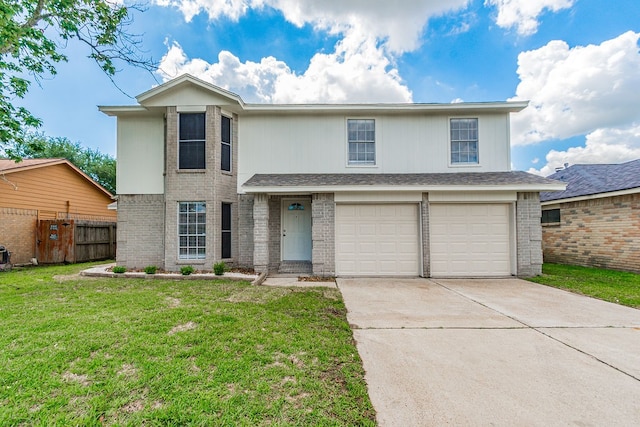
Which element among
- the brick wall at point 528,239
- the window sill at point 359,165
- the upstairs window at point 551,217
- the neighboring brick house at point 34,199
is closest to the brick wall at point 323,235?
the window sill at point 359,165

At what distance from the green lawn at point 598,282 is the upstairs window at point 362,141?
6306mm

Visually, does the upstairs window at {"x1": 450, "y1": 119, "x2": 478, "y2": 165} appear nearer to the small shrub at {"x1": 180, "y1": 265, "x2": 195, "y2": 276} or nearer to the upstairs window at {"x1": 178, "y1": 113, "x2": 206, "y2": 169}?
the upstairs window at {"x1": 178, "y1": 113, "x2": 206, "y2": 169}

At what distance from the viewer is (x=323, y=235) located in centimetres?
841

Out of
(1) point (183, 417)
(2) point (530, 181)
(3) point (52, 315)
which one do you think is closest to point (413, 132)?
(2) point (530, 181)

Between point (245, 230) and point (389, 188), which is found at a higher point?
point (389, 188)

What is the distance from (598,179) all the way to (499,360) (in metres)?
12.0

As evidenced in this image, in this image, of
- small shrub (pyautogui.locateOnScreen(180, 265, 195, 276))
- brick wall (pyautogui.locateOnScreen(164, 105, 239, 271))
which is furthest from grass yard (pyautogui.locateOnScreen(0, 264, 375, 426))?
brick wall (pyautogui.locateOnScreen(164, 105, 239, 271))

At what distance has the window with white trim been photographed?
8836 mm

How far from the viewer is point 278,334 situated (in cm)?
385

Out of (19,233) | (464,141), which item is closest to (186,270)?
(19,233)

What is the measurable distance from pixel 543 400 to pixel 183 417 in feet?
10.5

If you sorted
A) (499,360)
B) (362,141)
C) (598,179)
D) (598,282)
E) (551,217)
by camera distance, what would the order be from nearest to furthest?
(499,360)
(598,282)
(362,141)
(598,179)
(551,217)

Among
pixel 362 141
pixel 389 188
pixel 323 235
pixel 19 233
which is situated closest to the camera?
pixel 389 188

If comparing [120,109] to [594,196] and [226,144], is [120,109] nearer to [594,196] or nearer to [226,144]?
[226,144]
